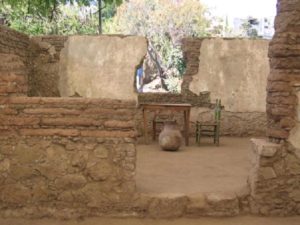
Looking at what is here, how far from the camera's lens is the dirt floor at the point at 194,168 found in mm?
4656

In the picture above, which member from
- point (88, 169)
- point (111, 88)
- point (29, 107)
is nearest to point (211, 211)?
point (88, 169)

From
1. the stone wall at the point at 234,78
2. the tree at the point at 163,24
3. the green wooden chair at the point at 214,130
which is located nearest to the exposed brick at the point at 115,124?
the green wooden chair at the point at 214,130

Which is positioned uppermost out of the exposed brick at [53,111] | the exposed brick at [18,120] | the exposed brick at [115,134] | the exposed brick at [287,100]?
the exposed brick at [287,100]

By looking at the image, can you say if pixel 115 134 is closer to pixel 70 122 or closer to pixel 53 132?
pixel 70 122

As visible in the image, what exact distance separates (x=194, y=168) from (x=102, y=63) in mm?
3664

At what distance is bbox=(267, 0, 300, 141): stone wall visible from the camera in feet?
13.4

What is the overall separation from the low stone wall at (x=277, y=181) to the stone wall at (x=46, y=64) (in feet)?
17.9

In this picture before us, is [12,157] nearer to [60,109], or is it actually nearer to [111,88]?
[60,109]

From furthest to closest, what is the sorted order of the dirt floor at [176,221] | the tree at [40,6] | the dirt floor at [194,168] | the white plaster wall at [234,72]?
the tree at [40,6]
the white plaster wall at [234,72]
the dirt floor at [194,168]
the dirt floor at [176,221]

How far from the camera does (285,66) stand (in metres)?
4.12

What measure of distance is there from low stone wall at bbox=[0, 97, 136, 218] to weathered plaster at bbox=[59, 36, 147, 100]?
4.60 meters

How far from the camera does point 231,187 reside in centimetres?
468

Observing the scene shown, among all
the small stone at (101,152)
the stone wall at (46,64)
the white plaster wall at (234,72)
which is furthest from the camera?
the white plaster wall at (234,72)

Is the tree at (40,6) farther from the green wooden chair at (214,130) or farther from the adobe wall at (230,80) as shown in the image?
the green wooden chair at (214,130)
